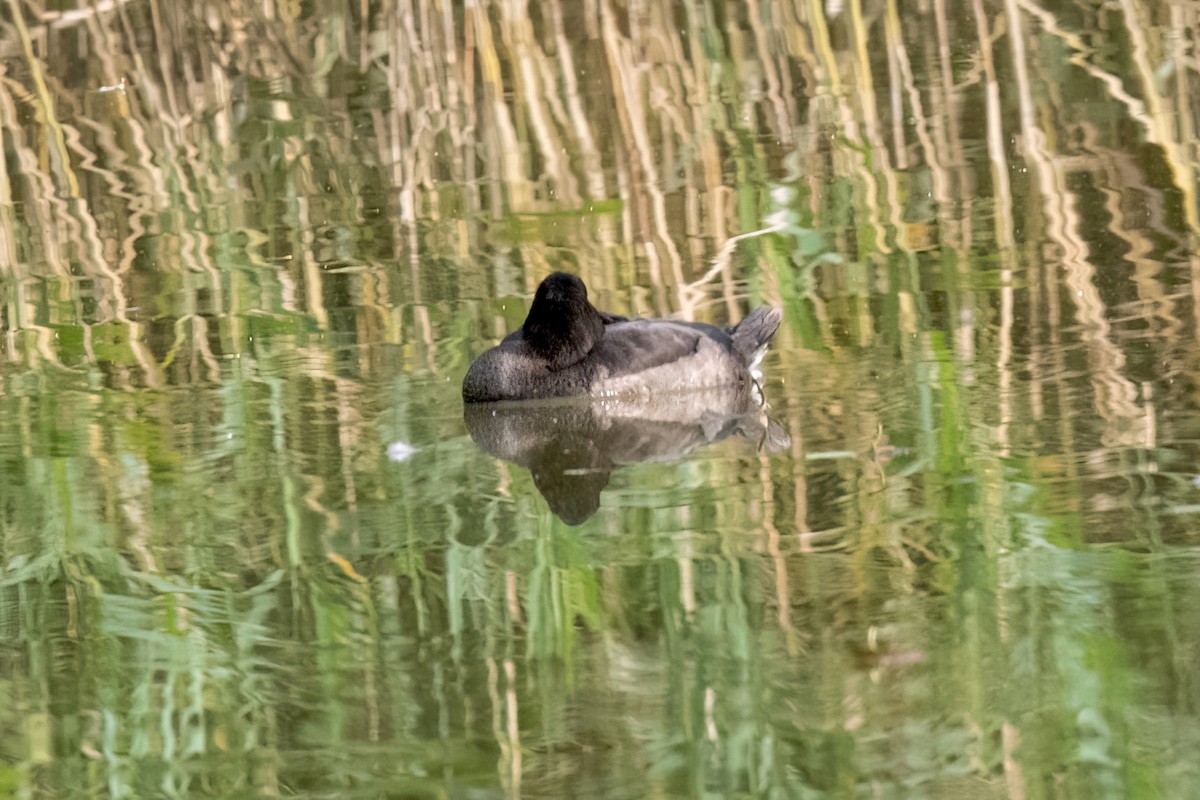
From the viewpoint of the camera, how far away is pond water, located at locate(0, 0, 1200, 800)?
4535 millimetres

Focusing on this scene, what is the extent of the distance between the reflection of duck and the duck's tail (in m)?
0.18

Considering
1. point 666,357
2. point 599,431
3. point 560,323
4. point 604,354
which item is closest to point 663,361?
point 666,357

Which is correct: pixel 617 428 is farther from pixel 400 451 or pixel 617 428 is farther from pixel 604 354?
pixel 400 451

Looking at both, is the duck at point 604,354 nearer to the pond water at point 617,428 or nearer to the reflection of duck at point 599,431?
the reflection of duck at point 599,431

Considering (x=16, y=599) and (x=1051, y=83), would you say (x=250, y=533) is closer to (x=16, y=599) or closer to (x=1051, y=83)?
(x=16, y=599)

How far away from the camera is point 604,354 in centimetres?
787

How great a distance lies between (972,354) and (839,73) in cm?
551

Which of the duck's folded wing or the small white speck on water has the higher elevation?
the duck's folded wing

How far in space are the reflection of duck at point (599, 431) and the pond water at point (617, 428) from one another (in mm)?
36

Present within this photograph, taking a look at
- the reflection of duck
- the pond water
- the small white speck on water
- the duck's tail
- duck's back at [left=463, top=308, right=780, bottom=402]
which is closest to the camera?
the pond water

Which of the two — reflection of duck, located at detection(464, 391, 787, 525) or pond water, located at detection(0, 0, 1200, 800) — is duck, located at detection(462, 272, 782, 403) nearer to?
reflection of duck, located at detection(464, 391, 787, 525)

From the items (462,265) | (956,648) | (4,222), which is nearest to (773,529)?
(956,648)

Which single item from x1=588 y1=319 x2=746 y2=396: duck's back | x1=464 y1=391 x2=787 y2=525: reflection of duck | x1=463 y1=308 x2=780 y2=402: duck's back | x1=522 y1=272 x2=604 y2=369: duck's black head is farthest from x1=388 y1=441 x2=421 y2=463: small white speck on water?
x1=588 y1=319 x2=746 y2=396: duck's back

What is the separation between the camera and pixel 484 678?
483 centimetres
